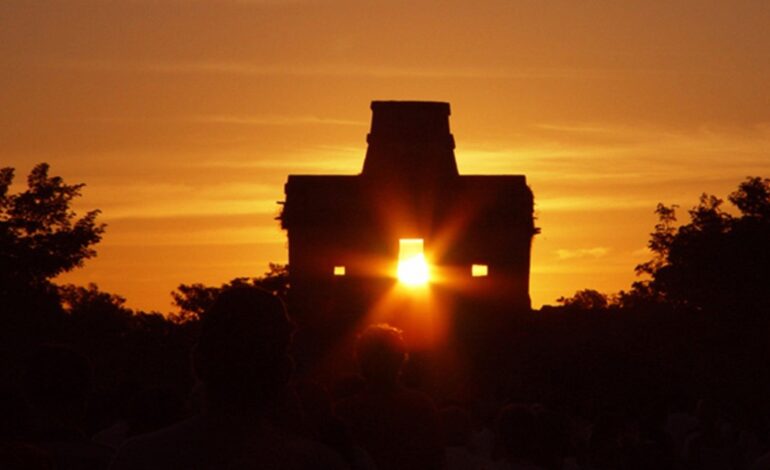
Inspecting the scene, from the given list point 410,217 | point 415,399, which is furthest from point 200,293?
point 415,399

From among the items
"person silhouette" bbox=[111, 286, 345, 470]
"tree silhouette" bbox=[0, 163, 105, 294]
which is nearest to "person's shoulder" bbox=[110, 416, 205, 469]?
"person silhouette" bbox=[111, 286, 345, 470]

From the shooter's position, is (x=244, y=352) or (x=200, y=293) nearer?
(x=244, y=352)

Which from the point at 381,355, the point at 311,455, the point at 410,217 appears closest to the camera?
the point at 311,455

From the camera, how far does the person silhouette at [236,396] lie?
523 centimetres

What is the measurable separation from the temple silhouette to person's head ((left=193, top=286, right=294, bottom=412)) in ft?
166

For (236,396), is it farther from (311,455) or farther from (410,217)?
(410,217)

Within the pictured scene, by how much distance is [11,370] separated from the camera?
3397cm

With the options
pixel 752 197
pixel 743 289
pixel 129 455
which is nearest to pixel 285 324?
pixel 129 455

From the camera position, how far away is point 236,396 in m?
5.33

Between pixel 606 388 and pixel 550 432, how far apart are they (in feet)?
111

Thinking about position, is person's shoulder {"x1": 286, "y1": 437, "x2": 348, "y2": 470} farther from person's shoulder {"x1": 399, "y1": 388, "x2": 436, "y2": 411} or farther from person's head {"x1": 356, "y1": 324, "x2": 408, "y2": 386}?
person's shoulder {"x1": 399, "y1": 388, "x2": 436, "y2": 411}

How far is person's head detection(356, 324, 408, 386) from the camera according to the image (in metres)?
9.14

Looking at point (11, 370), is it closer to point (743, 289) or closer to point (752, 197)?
point (743, 289)

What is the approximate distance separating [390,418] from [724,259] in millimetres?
59395
